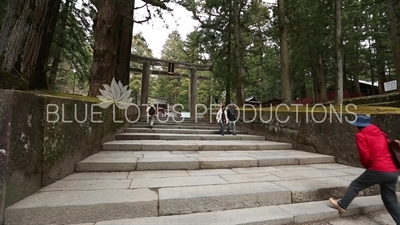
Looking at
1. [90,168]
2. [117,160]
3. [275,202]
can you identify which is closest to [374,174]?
[275,202]

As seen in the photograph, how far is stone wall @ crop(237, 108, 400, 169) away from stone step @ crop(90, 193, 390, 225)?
1.61 meters

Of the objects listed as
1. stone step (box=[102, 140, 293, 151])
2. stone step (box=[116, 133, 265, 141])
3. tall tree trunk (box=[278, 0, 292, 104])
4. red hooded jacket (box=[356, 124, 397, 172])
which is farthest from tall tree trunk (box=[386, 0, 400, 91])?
red hooded jacket (box=[356, 124, 397, 172])

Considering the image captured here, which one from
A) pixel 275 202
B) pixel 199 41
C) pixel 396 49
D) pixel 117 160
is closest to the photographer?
pixel 275 202

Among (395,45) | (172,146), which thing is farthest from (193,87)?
(395,45)

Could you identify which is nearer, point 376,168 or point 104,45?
point 376,168

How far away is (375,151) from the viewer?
2408 millimetres

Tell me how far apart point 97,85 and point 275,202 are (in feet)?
17.6

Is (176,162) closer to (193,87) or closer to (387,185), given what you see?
(387,185)

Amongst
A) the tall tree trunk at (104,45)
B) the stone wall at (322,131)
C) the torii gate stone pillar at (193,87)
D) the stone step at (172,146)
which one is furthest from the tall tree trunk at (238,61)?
the tall tree trunk at (104,45)

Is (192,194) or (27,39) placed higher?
(27,39)

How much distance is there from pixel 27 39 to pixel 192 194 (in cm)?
322

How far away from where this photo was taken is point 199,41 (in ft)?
44.0

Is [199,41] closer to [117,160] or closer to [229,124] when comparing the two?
[229,124]

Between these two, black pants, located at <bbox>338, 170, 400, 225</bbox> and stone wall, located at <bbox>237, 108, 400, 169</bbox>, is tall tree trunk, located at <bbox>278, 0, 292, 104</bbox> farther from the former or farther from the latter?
black pants, located at <bbox>338, 170, 400, 225</bbox>
